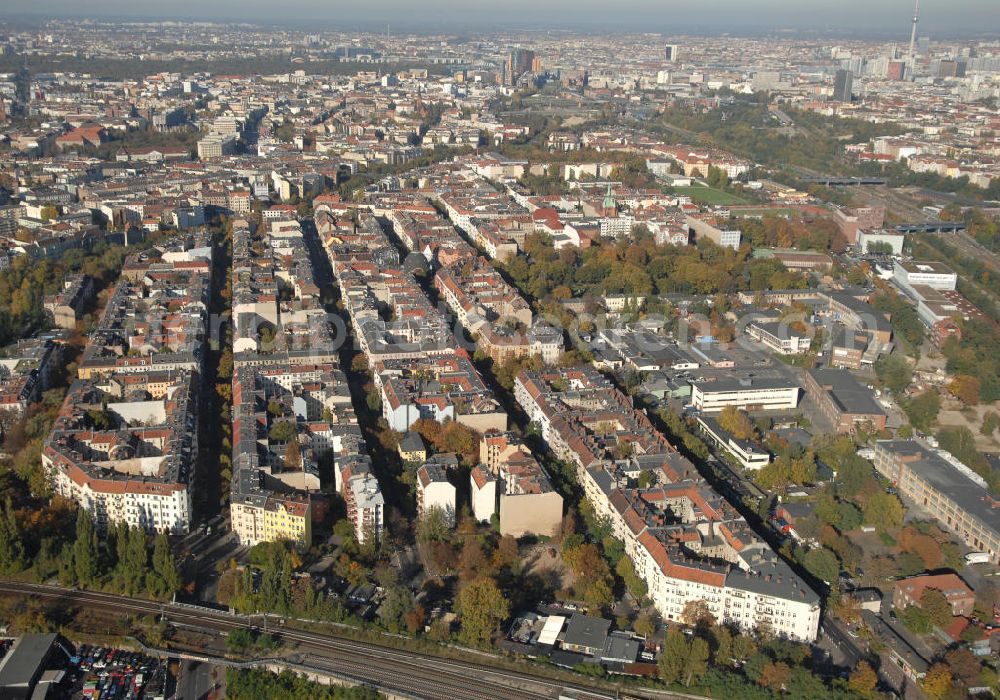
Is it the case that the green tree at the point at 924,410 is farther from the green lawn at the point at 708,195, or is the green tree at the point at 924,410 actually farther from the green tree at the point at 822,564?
the green lawn at the point at 708,195

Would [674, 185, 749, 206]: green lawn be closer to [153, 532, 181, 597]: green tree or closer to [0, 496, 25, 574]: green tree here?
[153, 532, 181, 597]: green tree

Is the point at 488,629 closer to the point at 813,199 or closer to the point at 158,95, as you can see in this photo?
the point at 813,199

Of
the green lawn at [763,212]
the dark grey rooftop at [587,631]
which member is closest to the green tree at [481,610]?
the dark grey rooftop at [587,631]

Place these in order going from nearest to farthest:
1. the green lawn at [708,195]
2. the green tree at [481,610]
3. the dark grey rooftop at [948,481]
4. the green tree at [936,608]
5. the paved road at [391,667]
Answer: the paved road at [391,667] < the green tree at [481,610] < the green tree at [936,608] < the dark grey rooftop at [948,481] < the green lawn at [708,195]

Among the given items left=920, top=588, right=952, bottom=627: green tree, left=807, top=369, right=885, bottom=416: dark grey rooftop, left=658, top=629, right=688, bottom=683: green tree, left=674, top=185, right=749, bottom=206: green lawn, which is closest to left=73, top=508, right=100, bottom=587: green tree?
left=658, top=629, right=688, bottom=683: green tree

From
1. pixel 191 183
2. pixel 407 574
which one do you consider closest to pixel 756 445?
pixel 407 574

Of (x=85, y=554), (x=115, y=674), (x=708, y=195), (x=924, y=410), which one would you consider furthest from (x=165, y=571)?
(x=708, y=195)
